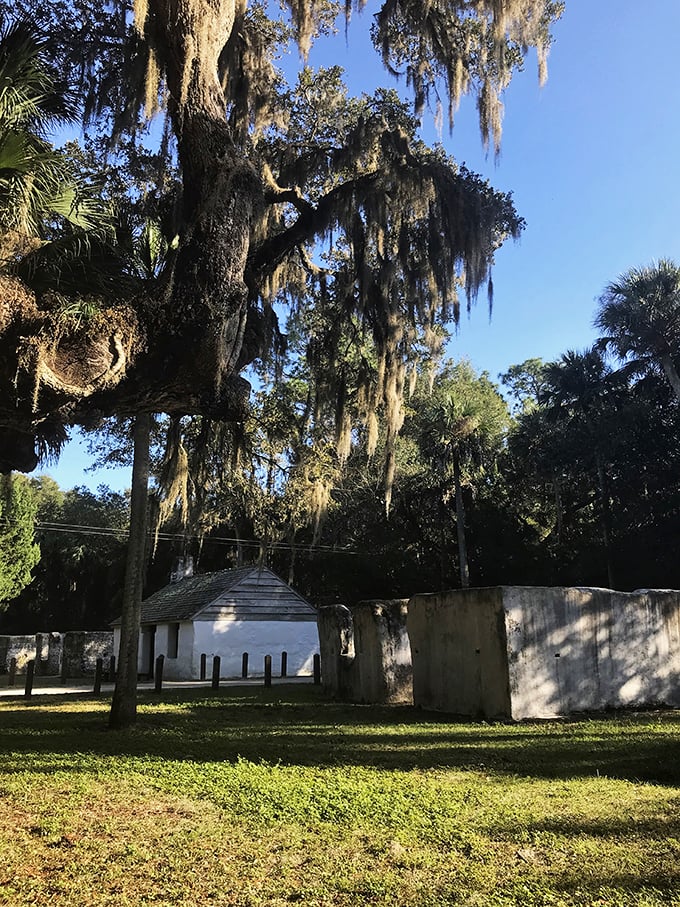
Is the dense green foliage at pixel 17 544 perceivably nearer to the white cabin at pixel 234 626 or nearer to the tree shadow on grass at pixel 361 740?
the white cabin at pixel 234 626

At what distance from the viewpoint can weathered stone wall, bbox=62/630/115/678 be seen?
25.5 meters

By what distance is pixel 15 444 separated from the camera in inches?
232

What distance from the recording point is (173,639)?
75.0 ft

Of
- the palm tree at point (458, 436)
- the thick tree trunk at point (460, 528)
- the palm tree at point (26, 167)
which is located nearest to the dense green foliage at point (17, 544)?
the palm tree at point (458, 436)

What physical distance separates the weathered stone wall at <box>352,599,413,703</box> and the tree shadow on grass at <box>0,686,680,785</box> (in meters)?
0.94

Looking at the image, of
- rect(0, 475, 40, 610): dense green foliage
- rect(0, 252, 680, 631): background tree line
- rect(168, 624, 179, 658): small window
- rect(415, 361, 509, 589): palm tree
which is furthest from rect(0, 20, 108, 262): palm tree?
rect(0, 475, 40, 610): dense green foliage

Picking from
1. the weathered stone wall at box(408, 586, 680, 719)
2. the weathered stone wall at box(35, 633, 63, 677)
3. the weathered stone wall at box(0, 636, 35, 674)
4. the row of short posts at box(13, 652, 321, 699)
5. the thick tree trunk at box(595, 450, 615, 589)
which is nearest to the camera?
the weathered stone wall at box(408, 586, 680, 719)

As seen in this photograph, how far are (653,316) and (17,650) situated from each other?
26.8 metres

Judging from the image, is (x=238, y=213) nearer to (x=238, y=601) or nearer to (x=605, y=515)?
(x=238, y=601)

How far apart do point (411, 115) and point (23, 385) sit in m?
9.34

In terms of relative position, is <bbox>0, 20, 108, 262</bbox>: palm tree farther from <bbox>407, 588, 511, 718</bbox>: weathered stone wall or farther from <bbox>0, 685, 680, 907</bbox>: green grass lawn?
<bbox>407, 588, 511, 718</bbox>: weathered stone wall

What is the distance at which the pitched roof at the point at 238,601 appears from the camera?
71.6 feet

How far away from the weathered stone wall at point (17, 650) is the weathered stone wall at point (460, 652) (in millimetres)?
21411

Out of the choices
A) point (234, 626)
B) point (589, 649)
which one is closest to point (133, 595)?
point (589, 649)
